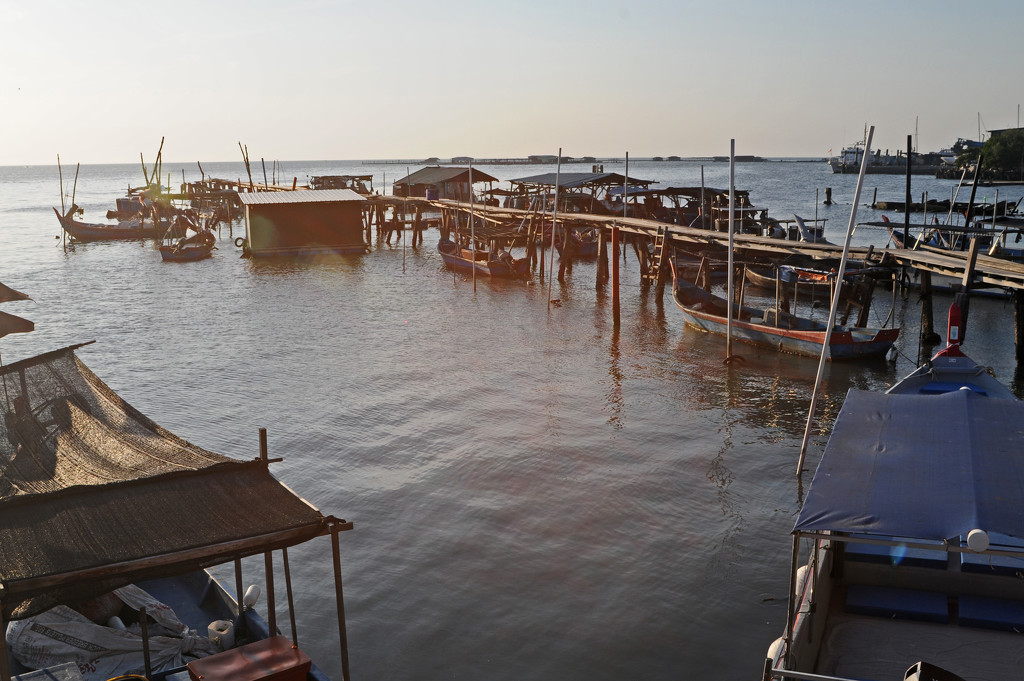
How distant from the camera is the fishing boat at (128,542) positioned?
589 centimetres

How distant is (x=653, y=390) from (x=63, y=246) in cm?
5178

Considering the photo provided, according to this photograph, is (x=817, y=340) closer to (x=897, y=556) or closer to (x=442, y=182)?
(x=897, y=556)

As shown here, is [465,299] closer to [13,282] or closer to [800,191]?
[13,282]

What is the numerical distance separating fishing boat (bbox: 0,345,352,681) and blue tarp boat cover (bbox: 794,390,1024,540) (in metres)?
4.03

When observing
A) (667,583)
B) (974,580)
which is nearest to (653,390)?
(667,583)

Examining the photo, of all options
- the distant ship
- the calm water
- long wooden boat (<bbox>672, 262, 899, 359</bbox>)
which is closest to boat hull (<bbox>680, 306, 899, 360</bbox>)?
long wooden boat (<bbox>672, 262, 899, 359</bbox>)

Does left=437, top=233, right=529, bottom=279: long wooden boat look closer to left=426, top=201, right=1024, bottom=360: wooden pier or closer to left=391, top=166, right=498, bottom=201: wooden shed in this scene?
left=426, top=201, right=1024, bottom=360: wooden pier

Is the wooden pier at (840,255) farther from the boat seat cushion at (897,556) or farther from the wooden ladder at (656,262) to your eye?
the boat seat cushion at (897,556)

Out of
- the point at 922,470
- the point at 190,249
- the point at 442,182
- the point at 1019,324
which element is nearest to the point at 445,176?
the point at 442,182

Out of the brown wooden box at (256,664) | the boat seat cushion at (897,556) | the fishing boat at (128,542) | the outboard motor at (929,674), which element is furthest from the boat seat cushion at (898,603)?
the brown wooden box at (256,664)

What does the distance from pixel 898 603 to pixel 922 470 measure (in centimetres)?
180

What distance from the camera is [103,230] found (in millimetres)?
60750

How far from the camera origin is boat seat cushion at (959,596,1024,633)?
7.79m

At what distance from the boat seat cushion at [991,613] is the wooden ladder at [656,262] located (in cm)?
2256
